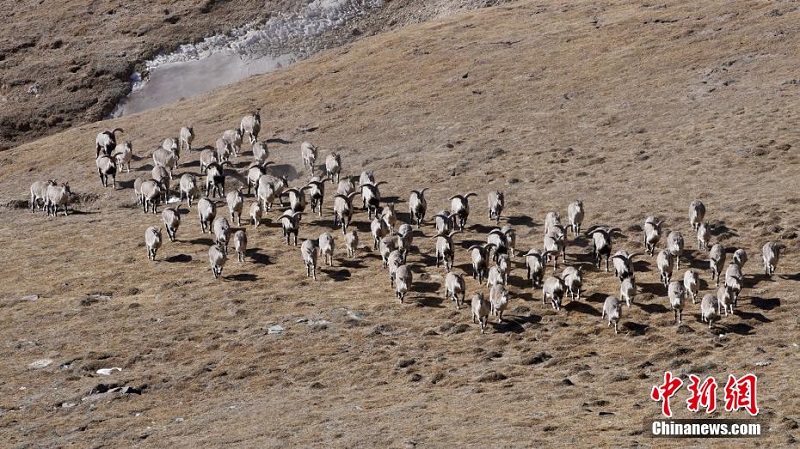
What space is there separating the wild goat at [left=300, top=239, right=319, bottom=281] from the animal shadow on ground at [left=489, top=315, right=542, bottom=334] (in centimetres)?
655

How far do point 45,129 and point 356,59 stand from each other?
2000cm

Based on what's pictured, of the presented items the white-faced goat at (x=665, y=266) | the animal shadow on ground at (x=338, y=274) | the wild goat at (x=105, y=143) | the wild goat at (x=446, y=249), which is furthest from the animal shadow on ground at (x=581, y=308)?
the wild goat at (x=105, y=143)

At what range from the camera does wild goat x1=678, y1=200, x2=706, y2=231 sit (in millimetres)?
34344

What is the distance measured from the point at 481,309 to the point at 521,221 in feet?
33.0

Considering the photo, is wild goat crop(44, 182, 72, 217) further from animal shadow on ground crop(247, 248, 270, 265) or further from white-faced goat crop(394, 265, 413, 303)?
white-faced goat crop(394, 265, 413, 303)

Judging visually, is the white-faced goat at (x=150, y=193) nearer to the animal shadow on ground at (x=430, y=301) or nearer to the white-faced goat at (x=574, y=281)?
the animal shadow on ground at (x=430, y=301)

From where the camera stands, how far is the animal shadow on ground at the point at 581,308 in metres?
28.5

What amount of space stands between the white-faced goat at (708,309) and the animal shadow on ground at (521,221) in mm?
10414

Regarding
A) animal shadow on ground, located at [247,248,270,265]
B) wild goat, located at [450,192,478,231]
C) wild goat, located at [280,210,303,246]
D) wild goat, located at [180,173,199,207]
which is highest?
wild goat, located at [180,173,199,207]

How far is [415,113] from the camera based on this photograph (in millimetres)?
51438

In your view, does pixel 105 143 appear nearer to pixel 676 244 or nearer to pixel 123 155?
pixel 123 155

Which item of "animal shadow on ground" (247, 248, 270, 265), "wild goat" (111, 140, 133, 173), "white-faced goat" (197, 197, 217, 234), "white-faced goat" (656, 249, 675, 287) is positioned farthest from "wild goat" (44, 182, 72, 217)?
"white-faced goat" (656, 249, 675, 287)

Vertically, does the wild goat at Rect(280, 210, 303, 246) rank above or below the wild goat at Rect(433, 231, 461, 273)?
above

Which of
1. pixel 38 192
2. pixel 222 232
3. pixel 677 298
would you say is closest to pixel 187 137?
pixel 38 192
